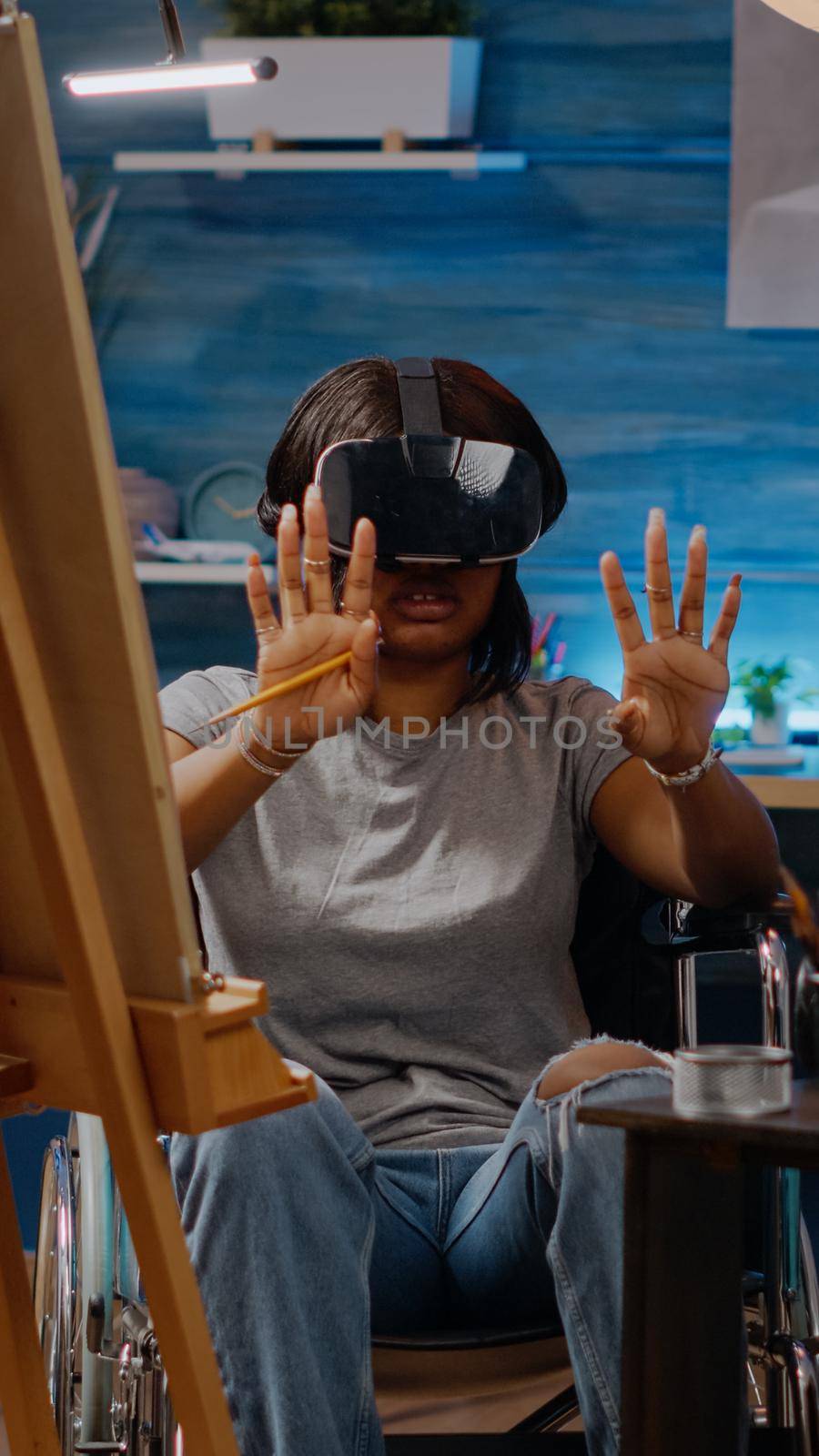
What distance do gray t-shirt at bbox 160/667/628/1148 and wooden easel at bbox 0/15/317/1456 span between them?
0.57 m

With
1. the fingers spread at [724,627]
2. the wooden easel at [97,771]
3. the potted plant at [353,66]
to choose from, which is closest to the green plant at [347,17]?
the potted plant at [353,66]

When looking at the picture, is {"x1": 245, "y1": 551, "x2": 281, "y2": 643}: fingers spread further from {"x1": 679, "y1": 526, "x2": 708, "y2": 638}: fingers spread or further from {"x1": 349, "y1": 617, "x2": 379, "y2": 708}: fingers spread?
{"x1": 679, "y1": 526, "x2": 708, "y2": 638}: fingers spread

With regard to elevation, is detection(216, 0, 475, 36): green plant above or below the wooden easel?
above

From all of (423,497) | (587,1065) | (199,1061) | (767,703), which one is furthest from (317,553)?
(767,703)

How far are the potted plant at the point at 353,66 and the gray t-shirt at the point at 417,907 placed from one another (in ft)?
6.55

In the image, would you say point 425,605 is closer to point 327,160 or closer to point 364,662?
point 364,662

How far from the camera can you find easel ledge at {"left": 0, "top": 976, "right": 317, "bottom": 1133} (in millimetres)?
784

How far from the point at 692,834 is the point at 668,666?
17cm

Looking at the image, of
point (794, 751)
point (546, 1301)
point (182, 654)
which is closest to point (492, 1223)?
point (546, 1301)

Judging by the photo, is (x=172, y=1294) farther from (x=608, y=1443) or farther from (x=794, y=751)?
(x=794, y=751)

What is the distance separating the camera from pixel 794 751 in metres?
3.02

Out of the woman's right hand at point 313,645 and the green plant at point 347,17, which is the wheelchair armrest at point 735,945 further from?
the green plant at point 347,17

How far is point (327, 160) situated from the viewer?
3168mm

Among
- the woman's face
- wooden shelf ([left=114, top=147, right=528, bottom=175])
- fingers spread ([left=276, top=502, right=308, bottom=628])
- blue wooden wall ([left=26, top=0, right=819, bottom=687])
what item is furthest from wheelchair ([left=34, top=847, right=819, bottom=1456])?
wooden shelf ([left=114, top=147, right=528, bottom=175])
